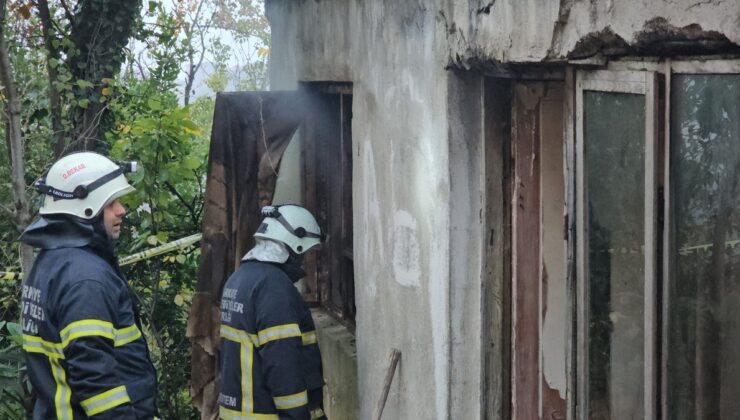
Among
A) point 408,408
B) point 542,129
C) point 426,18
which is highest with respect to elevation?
point 426,18

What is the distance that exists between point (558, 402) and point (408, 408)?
1.17 metres

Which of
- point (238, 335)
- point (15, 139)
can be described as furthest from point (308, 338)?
point (15, 139)

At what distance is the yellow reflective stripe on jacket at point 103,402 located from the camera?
4.24 metres

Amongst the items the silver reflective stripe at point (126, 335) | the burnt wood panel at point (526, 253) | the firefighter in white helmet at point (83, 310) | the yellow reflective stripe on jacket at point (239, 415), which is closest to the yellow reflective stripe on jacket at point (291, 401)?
the yellow reflective stripe on jacket at point (239, 415)

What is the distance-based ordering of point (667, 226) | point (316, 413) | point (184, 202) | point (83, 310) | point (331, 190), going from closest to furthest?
point (667, 226) → point (83, 310) → point (316, 413) → point (331, 190) → point (184, 202)

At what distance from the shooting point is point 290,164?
7117 millimetres

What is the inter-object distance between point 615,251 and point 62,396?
2.45 meters

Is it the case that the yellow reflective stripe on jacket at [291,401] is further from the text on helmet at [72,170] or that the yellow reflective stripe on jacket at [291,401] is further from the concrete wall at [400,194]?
the text on helmet at [72,170]

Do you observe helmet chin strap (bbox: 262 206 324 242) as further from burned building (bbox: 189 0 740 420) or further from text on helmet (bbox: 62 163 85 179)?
text on helmet (bbox: 62 163 85 179)

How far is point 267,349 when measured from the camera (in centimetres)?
545

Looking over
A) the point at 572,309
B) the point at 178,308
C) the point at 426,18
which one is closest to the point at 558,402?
the point at 572,309

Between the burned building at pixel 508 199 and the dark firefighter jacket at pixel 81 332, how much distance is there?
134 centimetres

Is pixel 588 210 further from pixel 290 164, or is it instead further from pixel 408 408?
pixel 290 164

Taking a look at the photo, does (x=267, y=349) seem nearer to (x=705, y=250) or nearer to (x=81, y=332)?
(x=81, y=332)
